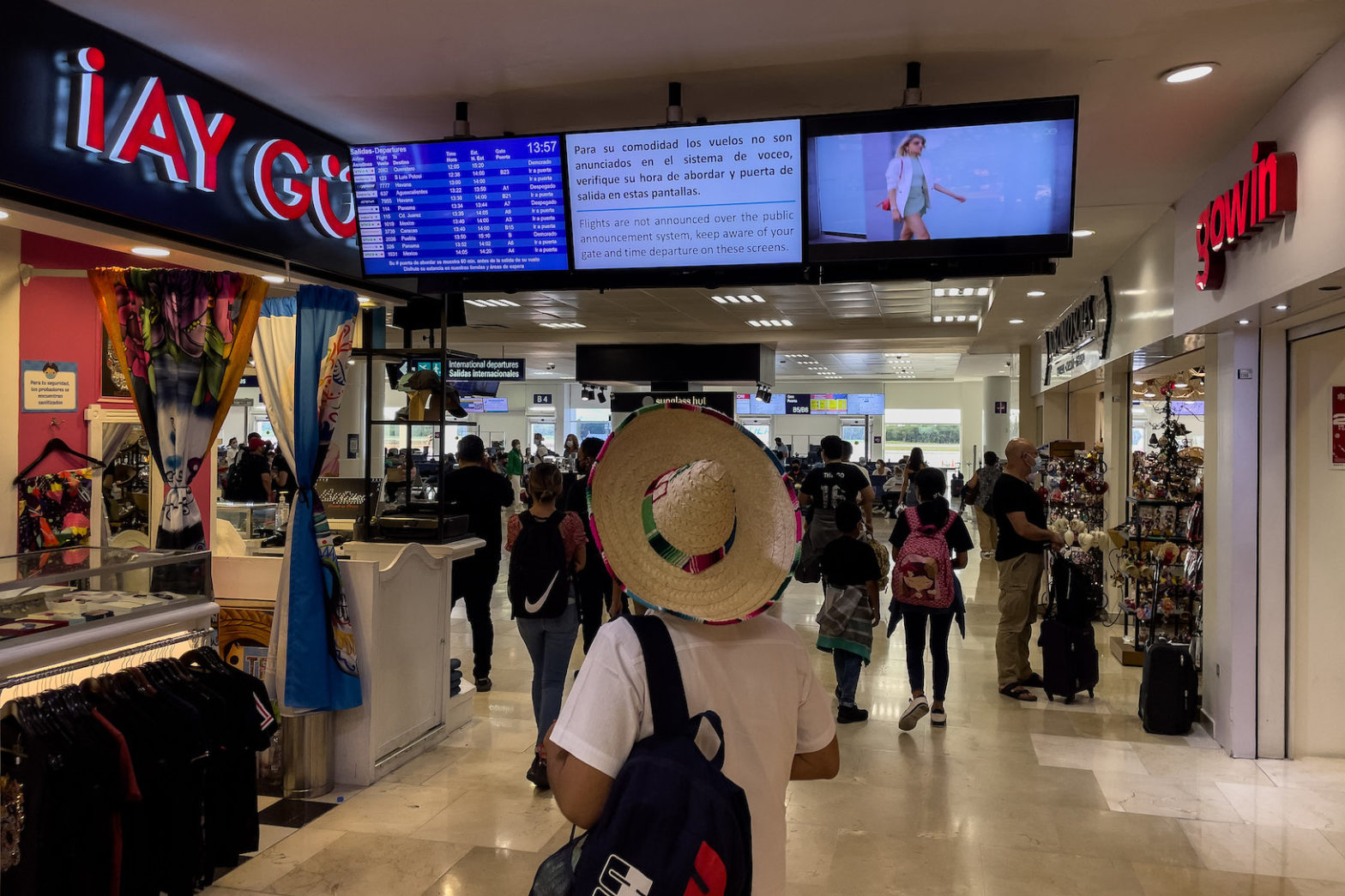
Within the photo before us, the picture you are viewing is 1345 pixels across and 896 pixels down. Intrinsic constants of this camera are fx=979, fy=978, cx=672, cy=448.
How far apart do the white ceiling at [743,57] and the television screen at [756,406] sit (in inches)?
866

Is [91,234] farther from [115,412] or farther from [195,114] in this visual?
[115,412]

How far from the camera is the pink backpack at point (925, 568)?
5.37 metres

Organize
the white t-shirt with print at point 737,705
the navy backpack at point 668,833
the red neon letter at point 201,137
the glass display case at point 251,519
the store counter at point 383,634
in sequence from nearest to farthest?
the navy backpack at point 668,833 < the white t-shirt with print at point 737,705 < the red neon letter at point 201,137 < the store counter at point 383,634 < the glass display case at point 251,519

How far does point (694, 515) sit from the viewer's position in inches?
67.4

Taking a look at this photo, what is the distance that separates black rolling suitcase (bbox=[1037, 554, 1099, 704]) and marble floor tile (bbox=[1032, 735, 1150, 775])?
0.67m

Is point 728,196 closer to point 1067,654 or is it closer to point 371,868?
point 371,868

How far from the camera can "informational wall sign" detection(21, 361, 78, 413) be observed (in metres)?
4.86

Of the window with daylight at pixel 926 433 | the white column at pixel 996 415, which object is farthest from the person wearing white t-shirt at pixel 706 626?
the window with daylight at pixel 926 433

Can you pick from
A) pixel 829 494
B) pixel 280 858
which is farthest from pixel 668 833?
pixel 829 494

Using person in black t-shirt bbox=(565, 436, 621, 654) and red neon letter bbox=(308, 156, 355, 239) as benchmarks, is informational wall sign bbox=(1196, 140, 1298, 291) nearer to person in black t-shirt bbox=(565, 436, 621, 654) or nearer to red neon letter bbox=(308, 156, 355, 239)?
person in black t-shirt bbox=(565, 436, 621, 654)

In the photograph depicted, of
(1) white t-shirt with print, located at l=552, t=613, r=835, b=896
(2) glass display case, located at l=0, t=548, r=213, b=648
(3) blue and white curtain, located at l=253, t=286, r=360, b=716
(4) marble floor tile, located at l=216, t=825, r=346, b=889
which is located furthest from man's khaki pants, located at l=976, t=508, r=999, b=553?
Answer: (1) white t-shirt with print, located at l=552, t=613, r=835, b=896

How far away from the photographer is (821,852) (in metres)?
3.85

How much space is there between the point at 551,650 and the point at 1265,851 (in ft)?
10.1

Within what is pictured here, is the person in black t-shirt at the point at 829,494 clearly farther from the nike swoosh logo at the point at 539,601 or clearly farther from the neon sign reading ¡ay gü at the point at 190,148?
the neon sign reading ¡ay gü at the point at 190,148
